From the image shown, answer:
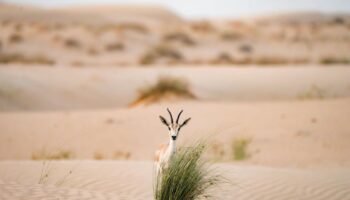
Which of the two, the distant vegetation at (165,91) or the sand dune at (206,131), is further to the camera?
the distant vegetation at (165,91)

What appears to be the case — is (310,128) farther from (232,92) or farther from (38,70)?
(38,70)

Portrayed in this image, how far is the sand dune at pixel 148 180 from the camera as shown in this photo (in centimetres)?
870

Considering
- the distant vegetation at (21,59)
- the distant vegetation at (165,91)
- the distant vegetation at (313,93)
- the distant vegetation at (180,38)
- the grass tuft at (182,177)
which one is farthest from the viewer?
the distant vegetation at (180,38)

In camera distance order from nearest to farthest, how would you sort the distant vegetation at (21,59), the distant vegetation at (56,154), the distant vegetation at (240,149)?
the distant vegetation at (56,154) < the distant vegetation at (240,149) < the distant vegetation at (21,59)

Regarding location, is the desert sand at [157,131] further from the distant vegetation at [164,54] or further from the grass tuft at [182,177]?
the distant vegetation at [164,54]

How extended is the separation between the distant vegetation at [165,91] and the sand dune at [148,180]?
8309 millimetres

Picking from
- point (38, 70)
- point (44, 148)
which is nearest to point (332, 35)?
point (38, 70)

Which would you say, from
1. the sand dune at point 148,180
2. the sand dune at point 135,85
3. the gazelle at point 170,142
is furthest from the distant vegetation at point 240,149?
the sand dune at point 135,85

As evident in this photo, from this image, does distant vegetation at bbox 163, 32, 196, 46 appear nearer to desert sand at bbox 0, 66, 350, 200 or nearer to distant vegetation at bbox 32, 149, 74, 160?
desert sand at bbox 0, 66, 350, 200

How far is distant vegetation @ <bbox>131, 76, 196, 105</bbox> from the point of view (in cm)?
1892

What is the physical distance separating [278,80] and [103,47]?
1787cm

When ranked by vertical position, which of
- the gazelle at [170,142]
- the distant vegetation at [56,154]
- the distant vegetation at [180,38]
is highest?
the distant vegetation at [180,38]

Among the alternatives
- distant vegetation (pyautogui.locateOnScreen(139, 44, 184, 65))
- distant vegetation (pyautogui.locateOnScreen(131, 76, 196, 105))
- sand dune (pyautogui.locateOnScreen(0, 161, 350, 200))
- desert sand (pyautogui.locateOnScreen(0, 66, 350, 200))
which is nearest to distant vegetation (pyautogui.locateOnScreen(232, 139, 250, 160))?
desert sand (pyautogui.locateOnScreen(0, 66, 350, 200))

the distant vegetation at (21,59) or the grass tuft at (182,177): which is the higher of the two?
the distant vegetation at (21,59)
